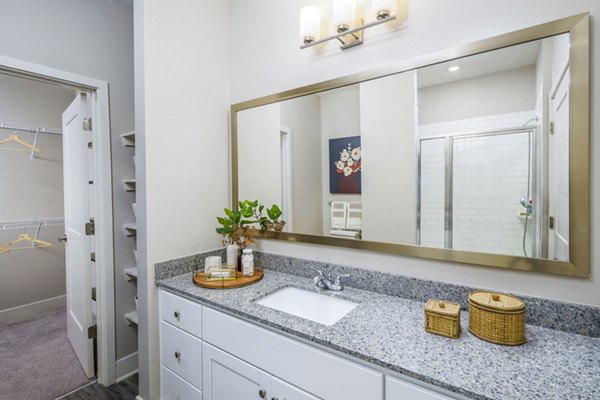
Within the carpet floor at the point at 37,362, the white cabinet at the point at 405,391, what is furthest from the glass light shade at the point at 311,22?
the carpet floor at the point at 37,362

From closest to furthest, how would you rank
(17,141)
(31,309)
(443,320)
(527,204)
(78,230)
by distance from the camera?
(443,320), (527,204), (78,230), (17,141), (31,309)

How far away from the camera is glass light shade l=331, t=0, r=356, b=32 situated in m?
1.40

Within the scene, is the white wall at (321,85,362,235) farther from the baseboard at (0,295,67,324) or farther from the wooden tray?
the baseboard at (0,295,67,324)

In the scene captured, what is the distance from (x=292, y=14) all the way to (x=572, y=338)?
1.95 metres

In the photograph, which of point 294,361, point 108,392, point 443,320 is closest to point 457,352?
point 443,320

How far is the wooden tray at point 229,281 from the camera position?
4.91 ft

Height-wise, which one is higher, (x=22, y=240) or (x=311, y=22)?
(x=311, y=22)

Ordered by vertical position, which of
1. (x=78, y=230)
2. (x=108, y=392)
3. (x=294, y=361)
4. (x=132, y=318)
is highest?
(x=78, y=230)

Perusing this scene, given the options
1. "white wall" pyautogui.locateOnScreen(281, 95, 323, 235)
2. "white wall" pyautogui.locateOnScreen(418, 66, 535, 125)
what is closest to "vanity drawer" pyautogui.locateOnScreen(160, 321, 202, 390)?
"white wall" pyautogui.locateOnScreen(281, 95, 323, 235)

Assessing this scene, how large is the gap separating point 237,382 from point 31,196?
10.9 ft

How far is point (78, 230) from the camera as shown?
220 centimetres

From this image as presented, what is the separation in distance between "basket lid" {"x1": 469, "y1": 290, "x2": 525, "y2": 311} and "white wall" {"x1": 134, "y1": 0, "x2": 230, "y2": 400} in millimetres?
1502

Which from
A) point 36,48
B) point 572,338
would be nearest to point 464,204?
point 572,338

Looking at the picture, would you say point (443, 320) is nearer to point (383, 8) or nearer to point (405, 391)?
point (405, 391)
